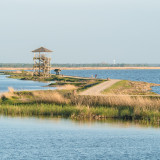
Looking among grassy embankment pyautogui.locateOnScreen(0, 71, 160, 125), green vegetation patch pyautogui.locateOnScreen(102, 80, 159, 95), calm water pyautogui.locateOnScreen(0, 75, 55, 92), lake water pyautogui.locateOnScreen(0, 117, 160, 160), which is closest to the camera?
lake water pyautogui.locateOnScreen(0, 117, 160, 160)

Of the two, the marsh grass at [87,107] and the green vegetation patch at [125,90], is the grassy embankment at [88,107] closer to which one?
the marsh grass at [87,107]

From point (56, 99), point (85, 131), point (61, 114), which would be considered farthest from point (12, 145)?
point (56, 99)

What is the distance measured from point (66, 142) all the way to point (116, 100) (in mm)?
11586

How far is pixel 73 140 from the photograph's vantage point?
2534cm

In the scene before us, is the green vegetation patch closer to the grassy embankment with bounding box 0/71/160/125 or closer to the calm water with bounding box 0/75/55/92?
the grassy embankment with bounding box 0/71/160/125

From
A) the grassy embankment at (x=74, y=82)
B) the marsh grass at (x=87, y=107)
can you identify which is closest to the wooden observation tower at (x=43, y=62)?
the grassy embankment at (x=74, y=82)

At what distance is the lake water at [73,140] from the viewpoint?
21750mm

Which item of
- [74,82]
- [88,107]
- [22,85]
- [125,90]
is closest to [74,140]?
[88,107]

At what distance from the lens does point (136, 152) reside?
22.4 metres

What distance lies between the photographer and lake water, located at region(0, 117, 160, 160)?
21750 mm

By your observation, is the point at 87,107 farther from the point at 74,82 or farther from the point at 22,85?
the point at 74,82

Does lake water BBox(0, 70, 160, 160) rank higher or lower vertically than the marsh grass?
lower

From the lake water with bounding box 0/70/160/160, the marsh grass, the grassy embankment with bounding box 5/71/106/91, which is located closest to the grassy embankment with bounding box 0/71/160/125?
the marsh grass

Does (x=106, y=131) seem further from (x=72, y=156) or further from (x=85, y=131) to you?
(x=72, y=156)
